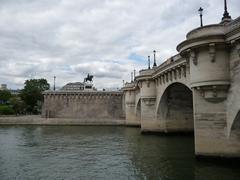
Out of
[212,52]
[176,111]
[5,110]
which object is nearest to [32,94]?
[5,110]

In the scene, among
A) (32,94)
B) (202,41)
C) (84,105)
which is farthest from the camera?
(32,94)

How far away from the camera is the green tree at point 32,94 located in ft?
308

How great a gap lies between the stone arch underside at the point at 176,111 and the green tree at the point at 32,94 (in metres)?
67.3

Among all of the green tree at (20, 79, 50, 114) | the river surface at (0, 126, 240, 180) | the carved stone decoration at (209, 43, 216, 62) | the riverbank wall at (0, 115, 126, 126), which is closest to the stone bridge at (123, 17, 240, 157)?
the carved stone decoration at (209, 43, 216, 62)

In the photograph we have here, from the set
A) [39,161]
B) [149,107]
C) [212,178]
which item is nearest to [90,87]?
[149,107]

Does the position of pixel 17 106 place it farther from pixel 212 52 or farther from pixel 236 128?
pixel 236 128

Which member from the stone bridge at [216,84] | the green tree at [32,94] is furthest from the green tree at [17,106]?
the stone bridge at [216,84]

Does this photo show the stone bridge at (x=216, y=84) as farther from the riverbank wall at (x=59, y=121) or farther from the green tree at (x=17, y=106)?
the green tree at (x=17, y=106)

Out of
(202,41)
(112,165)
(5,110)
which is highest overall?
(202,41)

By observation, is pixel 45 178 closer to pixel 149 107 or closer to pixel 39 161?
pixel 39 161

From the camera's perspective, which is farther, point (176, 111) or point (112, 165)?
point (176, 111)

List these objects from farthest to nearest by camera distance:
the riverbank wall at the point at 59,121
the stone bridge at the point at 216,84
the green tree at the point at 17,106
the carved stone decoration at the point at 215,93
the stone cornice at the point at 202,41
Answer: the green tree at the point at 17,106 → the riverbank wall at the point at 59,121 → the carved stone decoration at the point at 215,93 → the stone cornice at the point at 202,41 → the stone bridge at the point at 216,84

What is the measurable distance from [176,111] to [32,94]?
225 feet

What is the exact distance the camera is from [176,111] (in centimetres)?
3538
